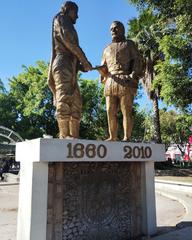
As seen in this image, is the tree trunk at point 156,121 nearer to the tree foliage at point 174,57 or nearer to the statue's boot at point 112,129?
the tree foliage at point 174,57

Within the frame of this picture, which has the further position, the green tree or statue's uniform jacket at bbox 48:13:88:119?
the green tree

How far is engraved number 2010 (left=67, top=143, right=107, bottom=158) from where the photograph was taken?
484 cm

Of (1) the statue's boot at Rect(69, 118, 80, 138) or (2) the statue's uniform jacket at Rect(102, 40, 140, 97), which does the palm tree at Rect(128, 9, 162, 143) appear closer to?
(2) the statue's uniform jacket at Rect(102, 40, 140, 97)

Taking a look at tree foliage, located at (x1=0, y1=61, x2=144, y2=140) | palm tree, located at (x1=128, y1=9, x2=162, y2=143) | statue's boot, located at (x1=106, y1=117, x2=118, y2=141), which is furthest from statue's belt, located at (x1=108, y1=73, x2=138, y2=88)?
tree foliage, located at (x1=0, y1=61, x2=144, y2=140)

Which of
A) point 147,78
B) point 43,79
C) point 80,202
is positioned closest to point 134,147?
point 80,202

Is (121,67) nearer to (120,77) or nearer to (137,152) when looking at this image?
(120,77)

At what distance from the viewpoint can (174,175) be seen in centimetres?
2062

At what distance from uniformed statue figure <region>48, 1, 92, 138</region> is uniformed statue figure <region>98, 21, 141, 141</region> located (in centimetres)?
56

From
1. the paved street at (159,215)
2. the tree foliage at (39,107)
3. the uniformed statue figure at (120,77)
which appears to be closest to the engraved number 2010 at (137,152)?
the uniformed statue figure at (120,77)

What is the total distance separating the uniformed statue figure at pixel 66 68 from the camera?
5.30 meters

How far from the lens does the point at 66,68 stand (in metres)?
5.43

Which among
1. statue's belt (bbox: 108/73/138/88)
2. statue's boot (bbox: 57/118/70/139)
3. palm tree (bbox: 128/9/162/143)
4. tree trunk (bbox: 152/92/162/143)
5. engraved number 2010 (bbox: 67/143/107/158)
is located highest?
palm tree (bbox: 128/9/162/143)

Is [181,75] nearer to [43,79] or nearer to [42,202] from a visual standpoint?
[42,202]

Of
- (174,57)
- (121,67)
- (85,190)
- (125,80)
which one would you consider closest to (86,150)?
(85,190)
